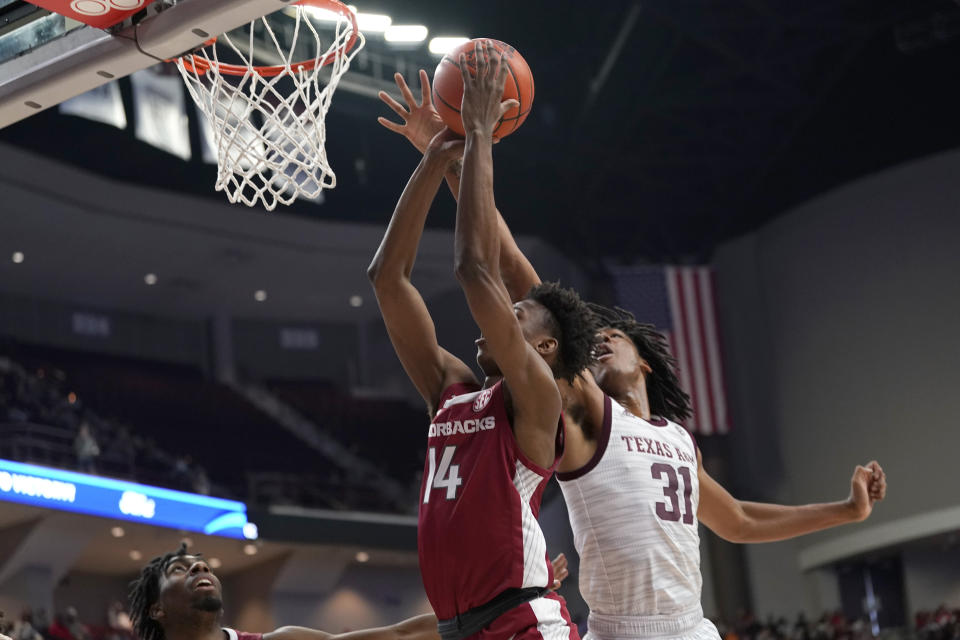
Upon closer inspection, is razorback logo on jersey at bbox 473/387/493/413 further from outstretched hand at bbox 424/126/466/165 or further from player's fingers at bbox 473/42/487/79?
player's fingers at bbox 473/42/487/79

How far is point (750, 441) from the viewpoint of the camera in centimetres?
2119

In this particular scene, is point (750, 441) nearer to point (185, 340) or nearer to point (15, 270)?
point (185, 340)

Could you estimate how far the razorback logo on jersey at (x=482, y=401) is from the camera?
3.10m

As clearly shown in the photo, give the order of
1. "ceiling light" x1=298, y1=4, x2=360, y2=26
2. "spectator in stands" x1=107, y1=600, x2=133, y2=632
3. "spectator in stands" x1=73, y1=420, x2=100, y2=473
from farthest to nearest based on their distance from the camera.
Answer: "spectator in stands" x1=107, y1=600, x2=133, y2=632 → "spectator in stands" x1=73, y1=420, x2=100, y2=473 → "ceiling light" x1=298, y1=4, x2=360, y2=26

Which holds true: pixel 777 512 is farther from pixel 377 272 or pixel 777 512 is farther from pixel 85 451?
pixel 85 451

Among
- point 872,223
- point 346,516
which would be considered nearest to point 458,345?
point 346,516

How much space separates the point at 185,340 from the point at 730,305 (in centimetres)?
982

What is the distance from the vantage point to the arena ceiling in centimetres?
1708

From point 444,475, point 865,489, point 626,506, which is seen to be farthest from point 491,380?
point 865,489

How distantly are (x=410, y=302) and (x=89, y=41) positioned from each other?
1458 mm

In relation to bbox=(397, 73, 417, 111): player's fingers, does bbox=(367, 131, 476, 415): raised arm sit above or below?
below

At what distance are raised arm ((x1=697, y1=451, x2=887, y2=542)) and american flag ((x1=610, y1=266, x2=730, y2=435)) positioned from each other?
14501 mm

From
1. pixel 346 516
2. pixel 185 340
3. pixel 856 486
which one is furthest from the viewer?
pixel 185 340

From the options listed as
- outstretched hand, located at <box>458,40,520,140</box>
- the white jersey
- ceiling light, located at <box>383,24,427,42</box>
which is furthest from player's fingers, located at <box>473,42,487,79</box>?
ceiling light, located at <box>383,24,427,42</box>
